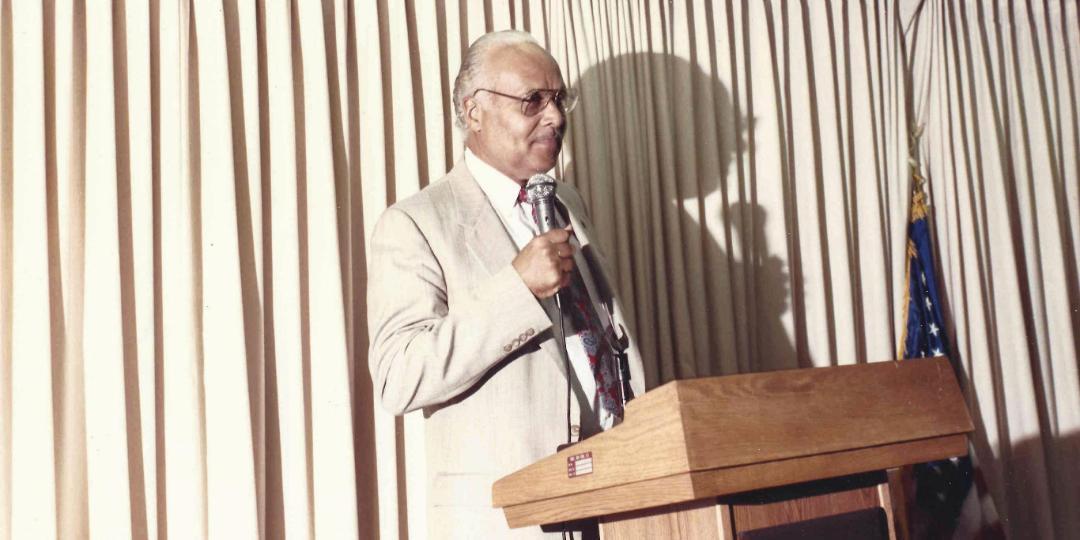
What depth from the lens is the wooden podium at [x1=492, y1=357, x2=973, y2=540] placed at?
1380 millimetres

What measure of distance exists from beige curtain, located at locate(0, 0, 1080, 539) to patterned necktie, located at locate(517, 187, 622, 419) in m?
0.84

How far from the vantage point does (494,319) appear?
75.2 inches

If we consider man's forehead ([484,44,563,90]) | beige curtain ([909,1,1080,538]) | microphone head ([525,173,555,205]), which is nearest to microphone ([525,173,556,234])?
microphone head ([525,173,555,205])

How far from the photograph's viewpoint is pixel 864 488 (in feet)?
5.58

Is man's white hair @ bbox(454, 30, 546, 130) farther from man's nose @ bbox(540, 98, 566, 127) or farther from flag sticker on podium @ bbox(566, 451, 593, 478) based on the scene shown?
flag sticker on podium @ bbox(566, 451, 593, 478)

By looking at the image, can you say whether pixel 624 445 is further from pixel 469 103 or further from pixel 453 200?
pixel 469 103

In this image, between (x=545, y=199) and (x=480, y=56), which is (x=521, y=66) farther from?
(x=545, y=199)

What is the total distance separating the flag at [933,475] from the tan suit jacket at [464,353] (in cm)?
196

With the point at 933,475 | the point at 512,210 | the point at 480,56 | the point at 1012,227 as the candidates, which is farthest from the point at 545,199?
the point at 1012,227

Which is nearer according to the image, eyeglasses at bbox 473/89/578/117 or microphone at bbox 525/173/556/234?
microphone at bbox 525/173/556/234

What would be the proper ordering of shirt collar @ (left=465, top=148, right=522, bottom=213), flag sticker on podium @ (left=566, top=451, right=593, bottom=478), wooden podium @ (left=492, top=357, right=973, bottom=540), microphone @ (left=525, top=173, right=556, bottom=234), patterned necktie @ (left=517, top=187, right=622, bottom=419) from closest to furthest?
wooden podium @ (left=492, top=357, right=973, bottom=540) → flag sticker on podium @ (left=566, top=451, right=593, bottom=478) → microphone @ (left=525, top=173, right=556, bottom=234) → patterned necktie @ (left=517, top=187, right=622, bottom=419) → shirt collar @ (left=465, top=148, right=522, bottom=213)

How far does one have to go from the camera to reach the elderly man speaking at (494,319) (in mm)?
1927

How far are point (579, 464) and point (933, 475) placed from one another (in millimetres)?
2731

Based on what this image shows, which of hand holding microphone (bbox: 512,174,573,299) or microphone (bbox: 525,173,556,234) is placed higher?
microphone (bbox: 525,173,556,234)
